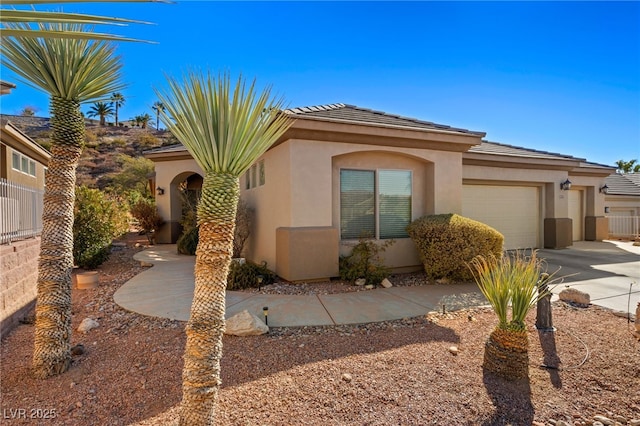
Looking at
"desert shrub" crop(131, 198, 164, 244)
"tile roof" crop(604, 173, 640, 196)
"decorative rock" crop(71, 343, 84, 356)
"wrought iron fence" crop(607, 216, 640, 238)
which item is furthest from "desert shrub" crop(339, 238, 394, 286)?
"tile roof" crop(604, 173, 640, 196)

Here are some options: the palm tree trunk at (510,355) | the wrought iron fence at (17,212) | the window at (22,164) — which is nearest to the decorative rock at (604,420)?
the palm tree trunk at (510,355)

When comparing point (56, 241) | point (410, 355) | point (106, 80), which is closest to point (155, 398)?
point (56, 241)

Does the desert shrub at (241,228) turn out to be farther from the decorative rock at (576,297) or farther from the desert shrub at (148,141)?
the desert shrub at (148,141)

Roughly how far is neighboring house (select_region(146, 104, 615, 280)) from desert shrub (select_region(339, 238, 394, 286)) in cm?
29

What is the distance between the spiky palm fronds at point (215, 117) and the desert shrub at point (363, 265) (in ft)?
18.2

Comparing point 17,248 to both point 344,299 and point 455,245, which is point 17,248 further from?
point 455,245

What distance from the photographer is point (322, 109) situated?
865cm

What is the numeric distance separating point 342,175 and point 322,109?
2.02 m

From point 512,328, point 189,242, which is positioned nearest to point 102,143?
point 189,242

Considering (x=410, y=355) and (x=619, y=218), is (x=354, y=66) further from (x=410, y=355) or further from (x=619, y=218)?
(x=619, y=218)

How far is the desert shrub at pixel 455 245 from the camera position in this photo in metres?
7.35

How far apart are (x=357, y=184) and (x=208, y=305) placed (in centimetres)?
639

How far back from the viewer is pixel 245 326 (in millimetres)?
4562

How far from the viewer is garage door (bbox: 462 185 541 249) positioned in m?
11.6
